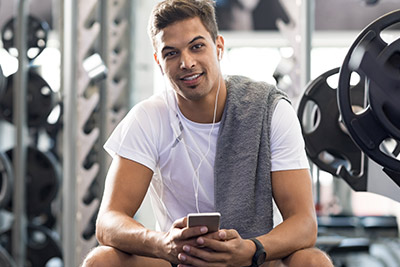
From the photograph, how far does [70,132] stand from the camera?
345cm

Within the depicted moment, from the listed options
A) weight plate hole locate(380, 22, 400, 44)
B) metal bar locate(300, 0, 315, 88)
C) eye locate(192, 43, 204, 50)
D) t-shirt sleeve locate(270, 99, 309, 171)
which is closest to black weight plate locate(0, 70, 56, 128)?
metal bar locate(300, 0, 315, 88)

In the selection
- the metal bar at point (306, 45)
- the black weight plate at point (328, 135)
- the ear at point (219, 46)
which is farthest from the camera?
the metal bar at point (306, 45)

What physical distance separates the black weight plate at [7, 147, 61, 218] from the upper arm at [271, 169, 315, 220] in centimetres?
251

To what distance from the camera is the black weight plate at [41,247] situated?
415cm

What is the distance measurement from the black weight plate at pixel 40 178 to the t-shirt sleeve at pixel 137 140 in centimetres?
219

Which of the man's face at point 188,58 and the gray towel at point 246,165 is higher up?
the man's face at point 188,58

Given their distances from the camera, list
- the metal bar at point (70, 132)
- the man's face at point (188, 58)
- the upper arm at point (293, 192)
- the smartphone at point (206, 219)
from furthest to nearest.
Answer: the metal bar at point (70, 132), the man's face at point (188, 58), the upper arm at point (293, 192), the smartphone at point (206, 219)

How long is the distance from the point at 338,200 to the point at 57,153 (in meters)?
3.43

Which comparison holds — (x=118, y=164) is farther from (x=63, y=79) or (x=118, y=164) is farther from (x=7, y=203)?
(x=7, y=203)

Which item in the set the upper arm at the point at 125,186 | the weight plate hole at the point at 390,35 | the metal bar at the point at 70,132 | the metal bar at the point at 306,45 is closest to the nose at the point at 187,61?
the upper arm at the point at 125,186

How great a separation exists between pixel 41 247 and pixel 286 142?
8.86ft

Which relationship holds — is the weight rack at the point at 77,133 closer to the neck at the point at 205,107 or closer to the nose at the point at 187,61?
the neck at the point at 205,107

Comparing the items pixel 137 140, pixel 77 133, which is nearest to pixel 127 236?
pixel 137 140

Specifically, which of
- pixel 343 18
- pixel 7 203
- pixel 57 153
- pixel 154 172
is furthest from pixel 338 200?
pixel 154 172
